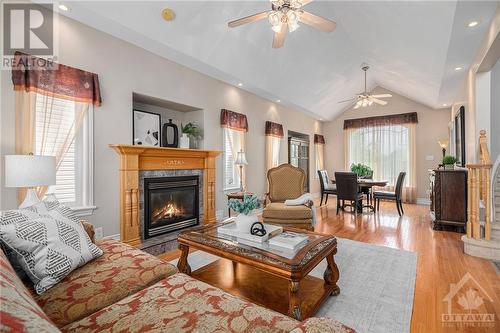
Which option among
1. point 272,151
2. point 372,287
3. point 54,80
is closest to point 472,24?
point 372,287

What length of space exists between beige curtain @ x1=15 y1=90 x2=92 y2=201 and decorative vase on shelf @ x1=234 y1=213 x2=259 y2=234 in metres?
2.09

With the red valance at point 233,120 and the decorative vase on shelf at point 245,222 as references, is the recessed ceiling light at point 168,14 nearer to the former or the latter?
the red valance at point 233,120

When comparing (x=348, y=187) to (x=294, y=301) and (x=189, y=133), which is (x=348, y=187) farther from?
(x=294, y=301)

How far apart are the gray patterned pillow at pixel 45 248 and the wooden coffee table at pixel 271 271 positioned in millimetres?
917

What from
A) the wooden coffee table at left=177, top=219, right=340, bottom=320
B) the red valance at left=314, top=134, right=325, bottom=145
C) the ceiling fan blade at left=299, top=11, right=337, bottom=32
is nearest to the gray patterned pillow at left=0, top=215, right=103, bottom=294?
the wooden coffee table at left=177, top=219, right=340, bottom=320

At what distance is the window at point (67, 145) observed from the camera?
8.26 feet

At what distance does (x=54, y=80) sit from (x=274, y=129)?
14.0 feet

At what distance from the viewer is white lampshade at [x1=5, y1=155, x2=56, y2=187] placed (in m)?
1.90

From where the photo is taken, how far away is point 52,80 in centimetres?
254

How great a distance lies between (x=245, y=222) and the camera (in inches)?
85.8

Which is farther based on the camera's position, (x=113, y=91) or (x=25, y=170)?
(x=113, y=91)

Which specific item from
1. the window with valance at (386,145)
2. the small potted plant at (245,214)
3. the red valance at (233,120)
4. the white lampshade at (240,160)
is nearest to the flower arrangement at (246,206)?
the small potted plant at (245,214)

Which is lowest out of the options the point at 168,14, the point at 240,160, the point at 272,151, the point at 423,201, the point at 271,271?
the point at 423,201

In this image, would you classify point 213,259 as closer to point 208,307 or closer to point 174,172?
point 174,172
